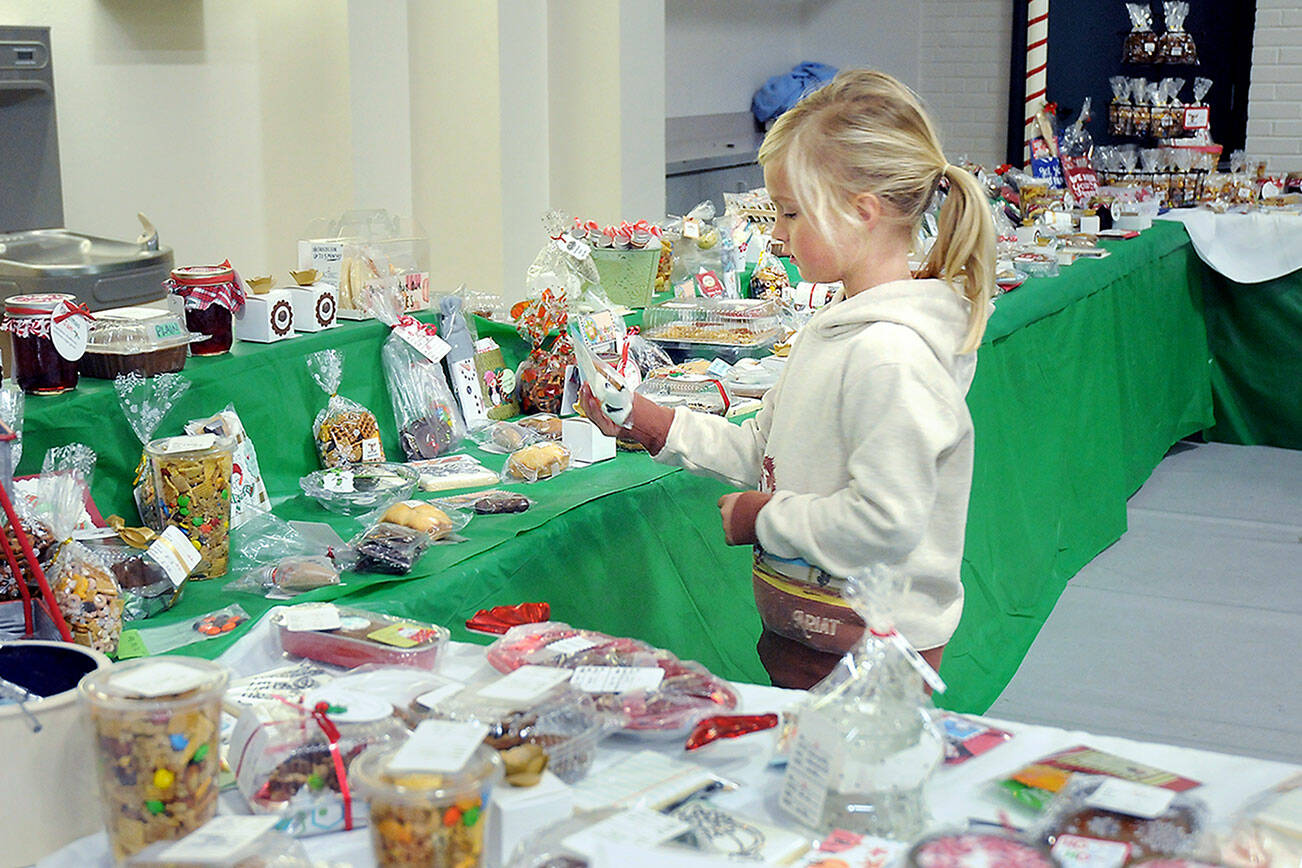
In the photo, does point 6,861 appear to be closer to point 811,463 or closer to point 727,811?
point 727,811

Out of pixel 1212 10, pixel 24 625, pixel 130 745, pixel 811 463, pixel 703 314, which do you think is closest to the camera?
pixel 130 745

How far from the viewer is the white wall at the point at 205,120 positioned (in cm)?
434

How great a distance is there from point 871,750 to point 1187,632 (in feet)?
9.94

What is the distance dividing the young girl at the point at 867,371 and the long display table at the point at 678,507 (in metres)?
0.55

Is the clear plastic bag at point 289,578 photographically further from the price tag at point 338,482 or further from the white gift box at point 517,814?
the white gift box at point 517,814

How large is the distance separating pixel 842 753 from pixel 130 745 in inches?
22.3

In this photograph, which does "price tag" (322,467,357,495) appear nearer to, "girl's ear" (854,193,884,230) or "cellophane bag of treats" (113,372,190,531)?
"cellophane bag of treats" (113,372,190,531)

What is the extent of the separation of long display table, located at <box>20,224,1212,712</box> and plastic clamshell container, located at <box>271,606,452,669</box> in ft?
0.54

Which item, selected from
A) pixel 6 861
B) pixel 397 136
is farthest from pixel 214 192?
pixel 6 861

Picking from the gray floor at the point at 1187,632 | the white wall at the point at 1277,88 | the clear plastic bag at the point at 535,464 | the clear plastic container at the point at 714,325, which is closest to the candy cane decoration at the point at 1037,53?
the white wall at the point at 1277,88

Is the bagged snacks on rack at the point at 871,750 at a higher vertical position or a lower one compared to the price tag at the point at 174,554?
higher

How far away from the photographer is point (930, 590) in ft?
5.57

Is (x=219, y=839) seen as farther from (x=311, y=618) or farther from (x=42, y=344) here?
(x=42, y=344)

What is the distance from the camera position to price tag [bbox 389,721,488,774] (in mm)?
938
